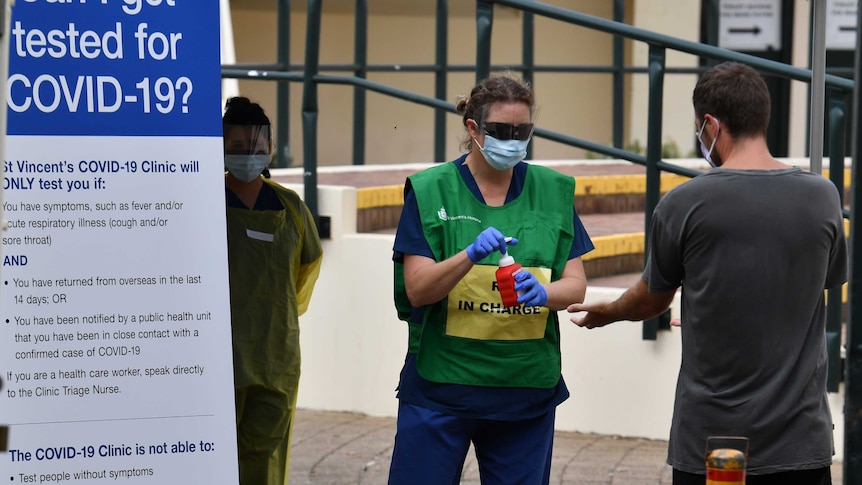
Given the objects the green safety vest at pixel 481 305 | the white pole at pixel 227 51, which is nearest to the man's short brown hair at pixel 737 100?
the green safety vest at pixel 481 305

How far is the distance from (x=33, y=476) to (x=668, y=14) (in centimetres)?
1122

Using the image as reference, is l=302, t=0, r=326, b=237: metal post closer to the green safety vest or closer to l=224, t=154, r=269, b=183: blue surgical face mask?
l=224, t=154, r=269, b=183: blue surgical face mask

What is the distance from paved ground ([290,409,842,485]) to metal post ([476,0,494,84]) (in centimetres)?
178

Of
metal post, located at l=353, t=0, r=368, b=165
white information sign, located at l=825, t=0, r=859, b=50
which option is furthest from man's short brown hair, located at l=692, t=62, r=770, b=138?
white information sign, located at l=825, t=0, r=859, b=50

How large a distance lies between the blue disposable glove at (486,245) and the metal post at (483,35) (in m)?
2.99

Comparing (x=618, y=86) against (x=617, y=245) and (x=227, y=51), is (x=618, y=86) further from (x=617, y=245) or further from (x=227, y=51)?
(x=617, y=245)

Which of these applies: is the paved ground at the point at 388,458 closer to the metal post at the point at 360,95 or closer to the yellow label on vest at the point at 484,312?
the yellow label on vest at the point at 484,312

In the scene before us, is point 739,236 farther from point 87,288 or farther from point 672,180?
point 672,180

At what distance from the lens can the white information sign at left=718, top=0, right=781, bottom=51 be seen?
1355cm

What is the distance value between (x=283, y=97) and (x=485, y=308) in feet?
17.1

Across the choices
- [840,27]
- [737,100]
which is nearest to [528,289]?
[737,100]

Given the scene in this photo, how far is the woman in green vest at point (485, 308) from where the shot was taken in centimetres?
382

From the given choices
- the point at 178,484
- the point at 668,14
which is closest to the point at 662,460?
the point at 178,484

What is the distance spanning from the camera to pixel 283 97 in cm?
878
